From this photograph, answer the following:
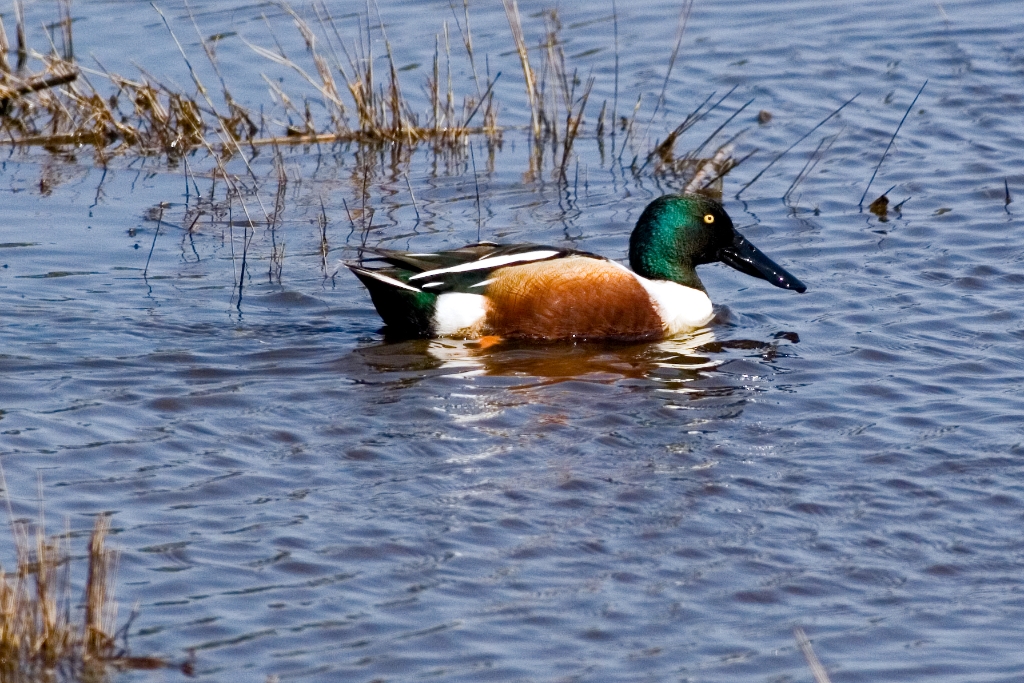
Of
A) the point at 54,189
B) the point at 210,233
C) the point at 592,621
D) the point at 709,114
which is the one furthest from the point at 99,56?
the point at 592,621

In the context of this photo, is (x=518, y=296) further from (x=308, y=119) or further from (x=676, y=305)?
(x=308, y=119)

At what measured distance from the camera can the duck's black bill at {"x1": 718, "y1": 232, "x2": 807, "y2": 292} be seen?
7645mm

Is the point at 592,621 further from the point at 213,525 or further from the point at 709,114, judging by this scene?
the point at 709,114

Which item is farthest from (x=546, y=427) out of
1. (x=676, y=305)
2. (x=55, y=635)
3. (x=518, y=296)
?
(x=55, y=635)

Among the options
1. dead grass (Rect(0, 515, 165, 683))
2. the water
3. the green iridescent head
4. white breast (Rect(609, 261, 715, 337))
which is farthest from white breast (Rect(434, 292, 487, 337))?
dead grass (Rect(0, 515, 165, 683))

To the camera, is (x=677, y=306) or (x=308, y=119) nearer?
(x=677, y=306)

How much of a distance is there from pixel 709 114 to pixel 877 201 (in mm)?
2216

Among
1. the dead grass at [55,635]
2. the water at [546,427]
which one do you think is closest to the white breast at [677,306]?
the water at [546,427]

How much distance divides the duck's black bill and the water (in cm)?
17

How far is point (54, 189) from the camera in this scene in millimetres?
9141

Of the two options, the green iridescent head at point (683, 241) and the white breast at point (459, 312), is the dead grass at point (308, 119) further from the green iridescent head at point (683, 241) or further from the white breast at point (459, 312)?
the white breast at point (459, 312)

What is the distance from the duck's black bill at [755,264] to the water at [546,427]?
0.56 feet

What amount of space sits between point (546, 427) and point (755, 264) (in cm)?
224

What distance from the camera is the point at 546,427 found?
595 cm
